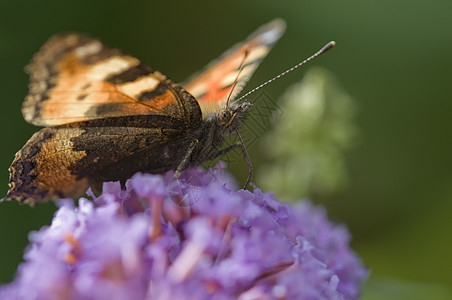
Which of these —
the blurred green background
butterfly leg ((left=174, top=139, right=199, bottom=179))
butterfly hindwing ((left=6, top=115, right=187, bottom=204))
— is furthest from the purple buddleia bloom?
the blurred green background

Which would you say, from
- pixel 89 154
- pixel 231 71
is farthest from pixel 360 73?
pixel 89 154

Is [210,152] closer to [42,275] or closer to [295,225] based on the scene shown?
[295,225]

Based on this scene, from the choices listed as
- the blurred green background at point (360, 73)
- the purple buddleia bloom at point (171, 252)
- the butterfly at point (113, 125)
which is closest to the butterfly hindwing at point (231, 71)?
the butterfly at point (113, 125)

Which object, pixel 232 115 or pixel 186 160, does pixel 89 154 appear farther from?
pixel 232 115

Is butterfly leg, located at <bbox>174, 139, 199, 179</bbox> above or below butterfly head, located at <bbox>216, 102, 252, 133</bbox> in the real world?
below

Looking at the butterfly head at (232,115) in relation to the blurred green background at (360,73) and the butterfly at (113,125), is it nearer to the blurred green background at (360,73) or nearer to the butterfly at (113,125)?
the butterfly at (113,125)

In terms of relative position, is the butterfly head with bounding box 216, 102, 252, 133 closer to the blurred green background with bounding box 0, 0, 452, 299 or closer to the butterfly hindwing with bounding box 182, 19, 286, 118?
the butterfly hindwing with bounding box 182, 19, 286, 118
